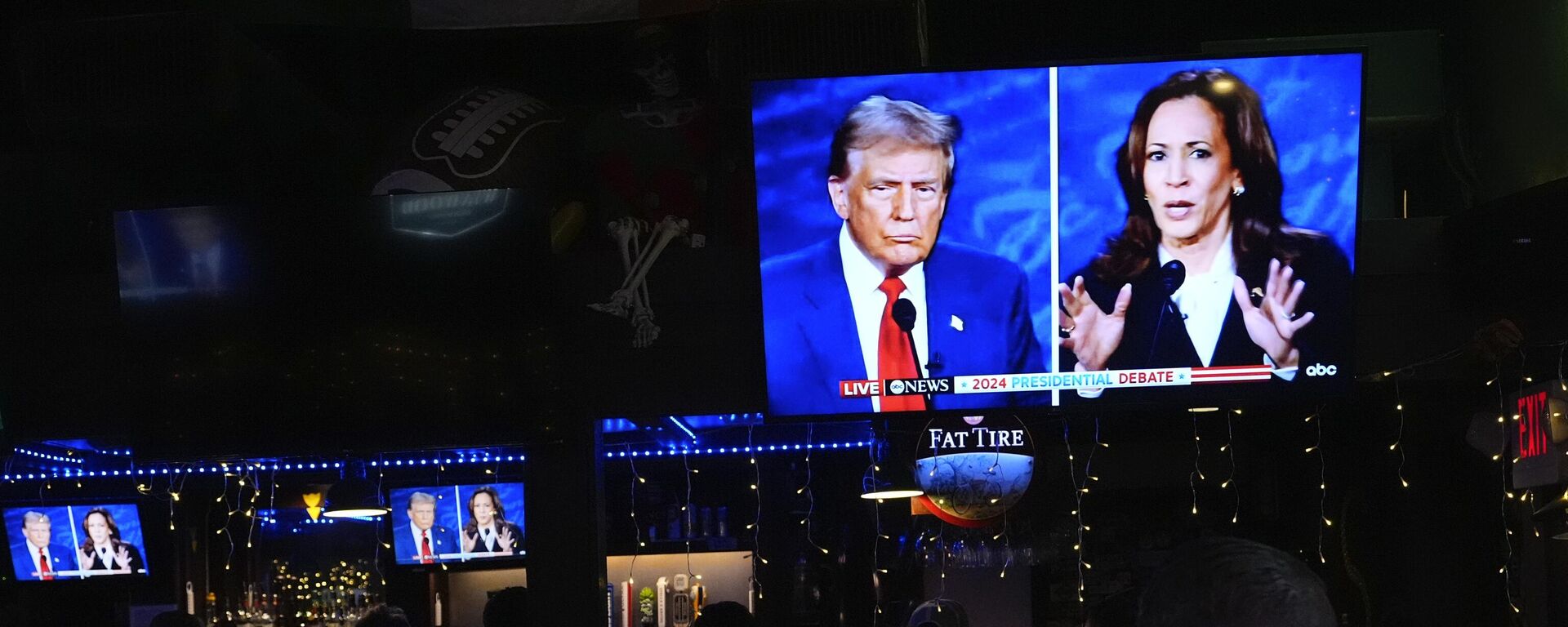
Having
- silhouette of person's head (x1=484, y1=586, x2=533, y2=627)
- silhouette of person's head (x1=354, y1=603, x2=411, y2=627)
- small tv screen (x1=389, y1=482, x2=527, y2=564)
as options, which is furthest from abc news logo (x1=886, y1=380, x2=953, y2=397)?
small tv screen (x1=389, y1=482, x2=527, y2=564)

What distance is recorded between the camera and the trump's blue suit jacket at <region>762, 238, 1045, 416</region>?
4.92m

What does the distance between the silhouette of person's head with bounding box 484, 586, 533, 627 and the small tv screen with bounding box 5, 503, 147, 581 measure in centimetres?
306

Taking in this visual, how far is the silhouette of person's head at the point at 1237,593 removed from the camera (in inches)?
50.9

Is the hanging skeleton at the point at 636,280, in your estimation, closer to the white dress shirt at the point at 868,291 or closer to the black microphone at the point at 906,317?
the white dress shirt at the point at 868,291

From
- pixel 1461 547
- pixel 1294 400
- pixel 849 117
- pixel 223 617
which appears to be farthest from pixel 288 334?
pixel 1461 547

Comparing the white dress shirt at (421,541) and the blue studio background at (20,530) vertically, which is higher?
the blue studio background at (20,530)

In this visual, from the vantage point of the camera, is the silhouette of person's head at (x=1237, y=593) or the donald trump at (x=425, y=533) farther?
the donald trump at (x=425, y=533)

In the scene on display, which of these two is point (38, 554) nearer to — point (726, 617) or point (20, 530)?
point (20, 530)

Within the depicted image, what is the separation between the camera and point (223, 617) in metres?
8.56

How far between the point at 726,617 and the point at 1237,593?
12.5 feet

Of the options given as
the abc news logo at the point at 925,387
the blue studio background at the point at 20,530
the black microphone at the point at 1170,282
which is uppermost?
the black microphone at the point at 1170,282

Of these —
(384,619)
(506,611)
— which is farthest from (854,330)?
(506,611)

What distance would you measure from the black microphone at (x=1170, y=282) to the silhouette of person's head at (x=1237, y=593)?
3621 mm

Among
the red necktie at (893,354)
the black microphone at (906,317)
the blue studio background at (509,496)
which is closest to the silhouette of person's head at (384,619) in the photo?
the red necktie at (893,354)
